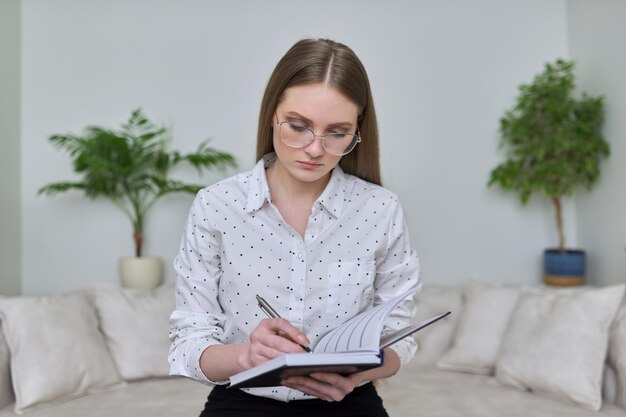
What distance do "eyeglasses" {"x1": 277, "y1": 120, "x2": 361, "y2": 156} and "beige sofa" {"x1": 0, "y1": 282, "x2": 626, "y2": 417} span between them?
1499 millimetres

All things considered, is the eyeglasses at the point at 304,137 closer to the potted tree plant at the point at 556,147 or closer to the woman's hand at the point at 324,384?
the woman's hand at the point at 324,384

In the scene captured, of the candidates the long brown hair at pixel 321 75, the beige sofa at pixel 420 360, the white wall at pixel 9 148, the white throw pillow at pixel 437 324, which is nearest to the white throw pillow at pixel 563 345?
the beige sofa at pixel 420 360

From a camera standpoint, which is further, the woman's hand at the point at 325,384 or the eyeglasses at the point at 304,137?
the eyeglasses at the point at 304,137

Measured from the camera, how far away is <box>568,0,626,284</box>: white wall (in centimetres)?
310

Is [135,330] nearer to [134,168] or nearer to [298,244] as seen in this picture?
[134,168]

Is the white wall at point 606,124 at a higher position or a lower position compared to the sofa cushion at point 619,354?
higher

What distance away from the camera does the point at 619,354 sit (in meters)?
2.42

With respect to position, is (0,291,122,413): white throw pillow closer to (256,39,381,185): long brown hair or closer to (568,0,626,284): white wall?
(256,39,381,185): long brown hair

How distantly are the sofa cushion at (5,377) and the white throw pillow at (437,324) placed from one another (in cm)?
180

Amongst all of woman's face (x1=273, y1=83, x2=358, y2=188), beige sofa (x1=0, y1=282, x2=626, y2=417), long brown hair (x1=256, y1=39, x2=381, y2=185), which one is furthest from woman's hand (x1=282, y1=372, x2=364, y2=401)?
beige sofa (x1=0, y1=282, x2=626, y2=417)

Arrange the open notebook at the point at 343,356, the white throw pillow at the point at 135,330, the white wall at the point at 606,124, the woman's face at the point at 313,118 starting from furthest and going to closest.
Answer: the white wall at the point at 606,124
the white throw pillow at the point at 135,330
the woman's face at the point at 313,118
the open notebook at the point at 343,356

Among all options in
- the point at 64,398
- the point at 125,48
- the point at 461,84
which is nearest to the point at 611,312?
the point at 461,84

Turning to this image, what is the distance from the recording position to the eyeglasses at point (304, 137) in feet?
4.35

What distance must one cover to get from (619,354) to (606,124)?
1.32 metres
